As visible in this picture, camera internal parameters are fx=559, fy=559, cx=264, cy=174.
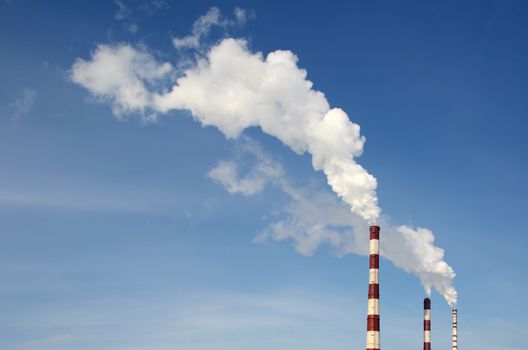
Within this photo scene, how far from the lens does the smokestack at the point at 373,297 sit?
4300cm

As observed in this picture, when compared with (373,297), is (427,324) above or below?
below

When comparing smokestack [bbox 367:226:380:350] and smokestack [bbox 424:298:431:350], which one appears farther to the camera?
smokestack [bbox 424:298:431:350]

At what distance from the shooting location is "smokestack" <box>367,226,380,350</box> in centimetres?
4300

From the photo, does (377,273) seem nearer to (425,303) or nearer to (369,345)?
(369,345)

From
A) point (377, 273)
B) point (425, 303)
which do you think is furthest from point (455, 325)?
point (377, 273)

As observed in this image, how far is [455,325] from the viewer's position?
225 ft

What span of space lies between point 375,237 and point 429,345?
2086 cm

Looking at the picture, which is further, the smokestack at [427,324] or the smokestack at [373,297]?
the smokestack at [427,324]

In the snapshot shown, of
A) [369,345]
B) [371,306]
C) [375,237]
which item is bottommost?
[369,345]

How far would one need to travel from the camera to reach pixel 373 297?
44.1 meters

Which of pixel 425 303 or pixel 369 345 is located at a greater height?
pixel 425 303

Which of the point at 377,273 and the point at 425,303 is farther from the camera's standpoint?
the point at 425,303

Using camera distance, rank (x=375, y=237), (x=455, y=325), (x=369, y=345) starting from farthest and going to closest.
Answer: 1. (x=455, y=325)
2. (x=375, y=237)
3. (x=369, y=345)

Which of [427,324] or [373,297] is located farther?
[427,324]
